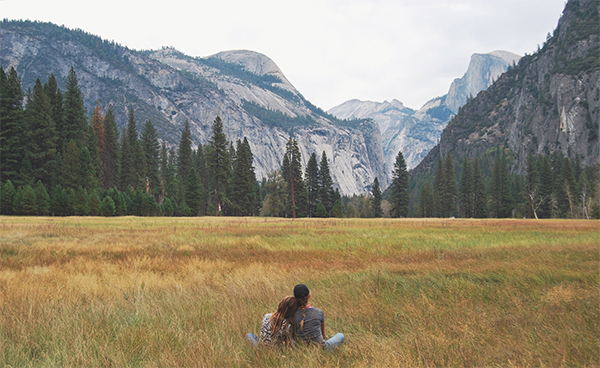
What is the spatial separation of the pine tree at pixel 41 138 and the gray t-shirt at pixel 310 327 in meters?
59.2

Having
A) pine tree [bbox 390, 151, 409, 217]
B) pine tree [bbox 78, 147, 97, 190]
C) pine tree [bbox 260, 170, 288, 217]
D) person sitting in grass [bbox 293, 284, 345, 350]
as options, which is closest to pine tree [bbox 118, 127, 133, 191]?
pine tree [bbox 78, 147, 97, 190]

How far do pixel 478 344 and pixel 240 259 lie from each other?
386 inches

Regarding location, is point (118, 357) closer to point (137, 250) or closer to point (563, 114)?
point (137, 250)

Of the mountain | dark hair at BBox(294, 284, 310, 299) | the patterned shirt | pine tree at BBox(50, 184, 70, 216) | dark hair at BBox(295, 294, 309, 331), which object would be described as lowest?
the patterned shirt

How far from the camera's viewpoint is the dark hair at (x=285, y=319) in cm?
500

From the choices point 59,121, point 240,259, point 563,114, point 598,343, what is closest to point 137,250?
point 240,259

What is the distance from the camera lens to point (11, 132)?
5103cm

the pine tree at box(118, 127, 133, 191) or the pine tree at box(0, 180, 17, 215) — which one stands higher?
the pine tree at box(118, 127, 133, 191)

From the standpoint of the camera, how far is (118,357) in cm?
439

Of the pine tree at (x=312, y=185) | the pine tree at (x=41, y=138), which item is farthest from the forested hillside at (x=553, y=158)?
the pine tree at (x=41, y=138)

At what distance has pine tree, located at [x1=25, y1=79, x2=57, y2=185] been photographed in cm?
5159

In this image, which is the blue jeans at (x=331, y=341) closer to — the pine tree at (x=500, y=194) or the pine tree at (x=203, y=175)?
the pine tree at (x=203, y=175)

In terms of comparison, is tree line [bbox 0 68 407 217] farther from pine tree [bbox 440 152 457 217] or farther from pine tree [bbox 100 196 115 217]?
pine tree [bbox 440 152 457 217]

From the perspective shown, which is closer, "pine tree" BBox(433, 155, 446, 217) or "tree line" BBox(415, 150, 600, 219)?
"tree line" BBox(415, 150, 600, 219)
